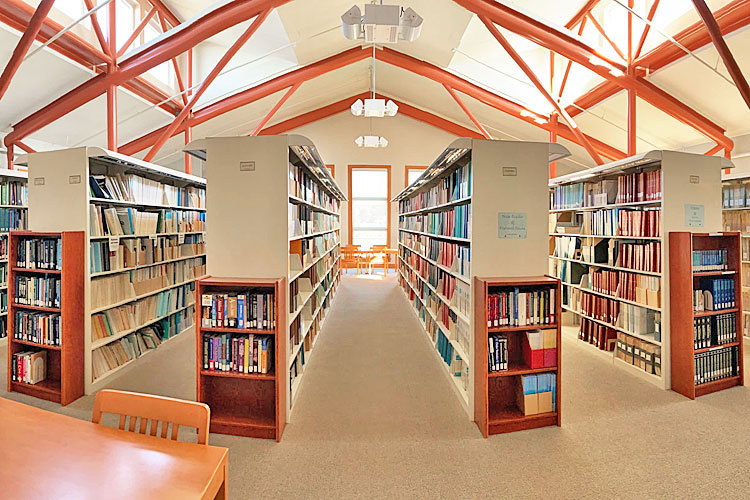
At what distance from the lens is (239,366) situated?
288 centimetres

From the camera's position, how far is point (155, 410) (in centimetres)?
147

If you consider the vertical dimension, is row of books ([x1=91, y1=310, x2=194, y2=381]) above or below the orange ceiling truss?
below

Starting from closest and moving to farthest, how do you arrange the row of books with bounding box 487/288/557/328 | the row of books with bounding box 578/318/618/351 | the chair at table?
the row of books with bounding box 487/288/557/328 < the row of books with bounding box 578/318/618/351 < the chair at table

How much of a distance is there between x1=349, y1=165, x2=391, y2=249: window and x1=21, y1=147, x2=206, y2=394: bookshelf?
709cm

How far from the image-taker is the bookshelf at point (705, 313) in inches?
138


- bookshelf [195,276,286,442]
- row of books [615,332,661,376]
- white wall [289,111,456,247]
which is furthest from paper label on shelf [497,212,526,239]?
white wall [289,111,456,247]

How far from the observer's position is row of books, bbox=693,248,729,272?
3.67 m

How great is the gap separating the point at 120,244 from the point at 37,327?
1053mm

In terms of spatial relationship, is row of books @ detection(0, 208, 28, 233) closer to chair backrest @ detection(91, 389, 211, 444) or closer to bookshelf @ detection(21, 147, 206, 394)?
bookshelf @ detection(21, 147, 206, 394)

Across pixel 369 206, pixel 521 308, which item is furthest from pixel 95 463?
pixel 369 206

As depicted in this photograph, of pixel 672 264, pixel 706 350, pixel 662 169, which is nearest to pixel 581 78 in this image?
pixel 662 169

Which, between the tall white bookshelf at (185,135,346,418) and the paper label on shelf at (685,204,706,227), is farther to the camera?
the paper label on shelf at (685,204,706,227)

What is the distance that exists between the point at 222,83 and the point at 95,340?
614cm

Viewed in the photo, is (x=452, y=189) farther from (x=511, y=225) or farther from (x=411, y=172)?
(x=411, y=172)
